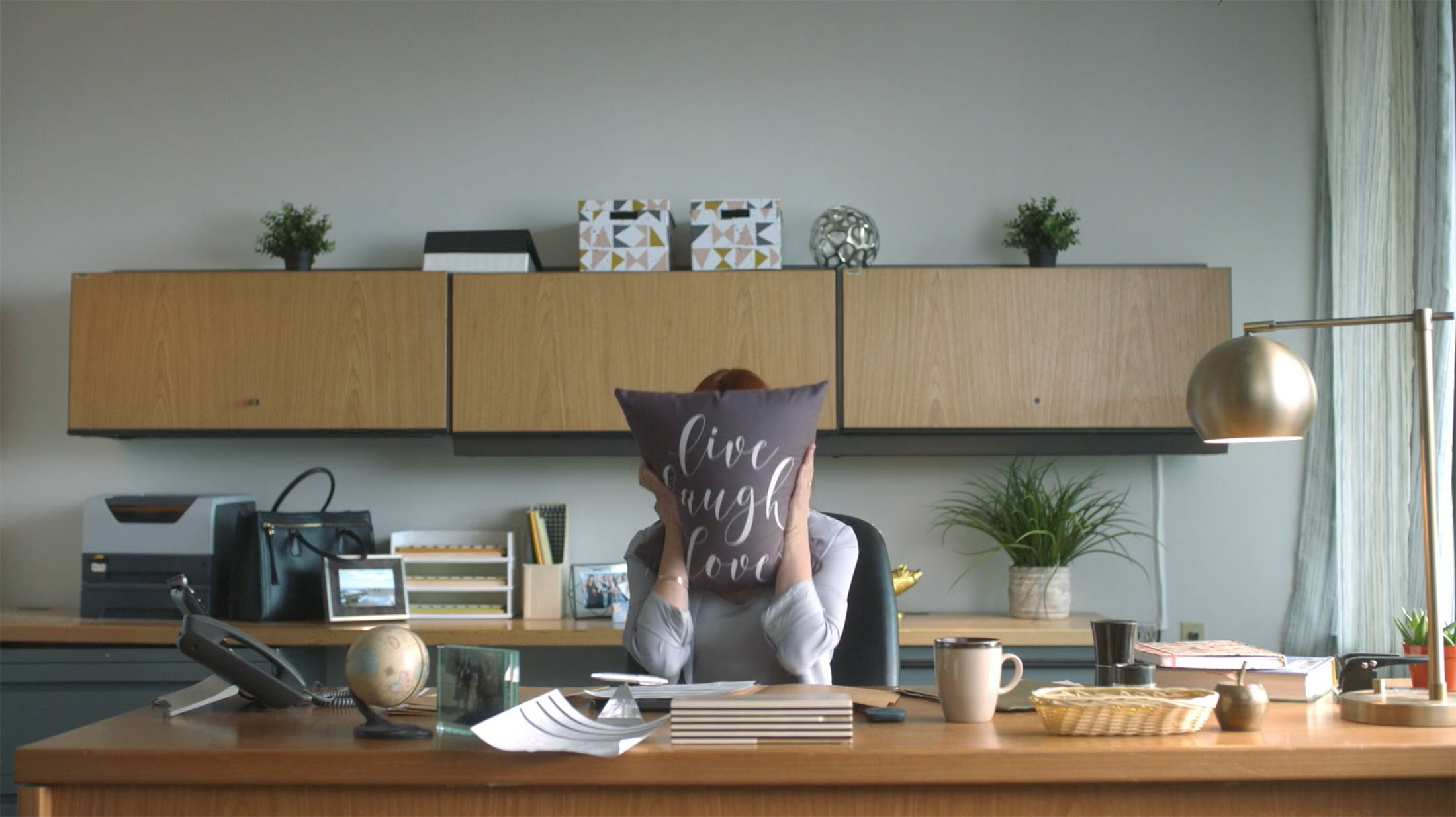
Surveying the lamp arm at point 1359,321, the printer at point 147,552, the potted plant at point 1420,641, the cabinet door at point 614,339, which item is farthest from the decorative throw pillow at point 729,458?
the printer at point 147,552

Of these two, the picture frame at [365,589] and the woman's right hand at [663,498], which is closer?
the woman's right hand at [663,498]

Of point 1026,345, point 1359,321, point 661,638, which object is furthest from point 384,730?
point 1026,345

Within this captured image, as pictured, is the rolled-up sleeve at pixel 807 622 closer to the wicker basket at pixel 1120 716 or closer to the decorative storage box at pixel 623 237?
the wicker basket at pixel 1120 716

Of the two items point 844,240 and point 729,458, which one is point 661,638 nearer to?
point 729,458

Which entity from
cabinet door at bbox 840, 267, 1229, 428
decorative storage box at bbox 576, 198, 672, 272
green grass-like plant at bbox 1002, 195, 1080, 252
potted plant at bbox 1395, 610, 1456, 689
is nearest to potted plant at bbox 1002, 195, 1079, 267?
green grass-like plant at bbox 1002, 195, 1080, 252

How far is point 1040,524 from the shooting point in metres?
3.53

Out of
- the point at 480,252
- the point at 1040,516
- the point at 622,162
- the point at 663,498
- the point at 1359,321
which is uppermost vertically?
the point at 622,162

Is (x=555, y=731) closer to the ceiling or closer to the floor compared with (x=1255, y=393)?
closer to the floor

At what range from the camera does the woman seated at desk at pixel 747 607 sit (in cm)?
194

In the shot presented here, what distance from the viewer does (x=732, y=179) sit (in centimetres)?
382

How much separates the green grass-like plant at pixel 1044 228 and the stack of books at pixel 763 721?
243 cm

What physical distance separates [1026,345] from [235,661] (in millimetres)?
2409

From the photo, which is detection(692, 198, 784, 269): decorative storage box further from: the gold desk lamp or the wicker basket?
the wicker basket

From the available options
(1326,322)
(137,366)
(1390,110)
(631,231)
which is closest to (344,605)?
(137,366)
